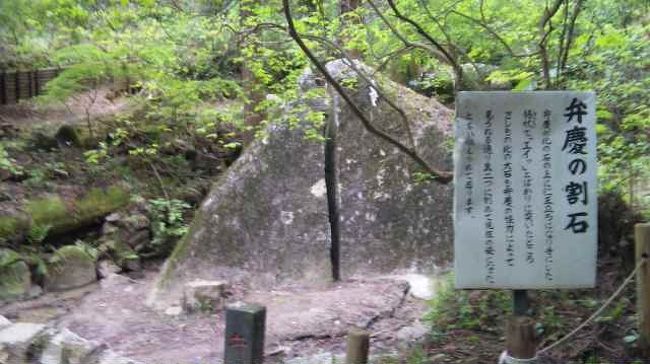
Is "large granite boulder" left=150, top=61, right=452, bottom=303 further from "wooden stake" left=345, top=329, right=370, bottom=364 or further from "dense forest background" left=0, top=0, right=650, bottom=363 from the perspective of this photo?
"wooden stake" left=345, top=329, right=370, bottom=364

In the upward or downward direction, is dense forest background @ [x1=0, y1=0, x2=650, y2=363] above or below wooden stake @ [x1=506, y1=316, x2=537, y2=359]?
above

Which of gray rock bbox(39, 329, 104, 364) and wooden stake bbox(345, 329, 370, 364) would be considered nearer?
wooden stake bbox(345, 329, 370, 364)

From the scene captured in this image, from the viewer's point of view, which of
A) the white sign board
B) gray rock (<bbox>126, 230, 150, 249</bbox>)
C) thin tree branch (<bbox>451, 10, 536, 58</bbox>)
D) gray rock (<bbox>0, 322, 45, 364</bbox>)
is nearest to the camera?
the white sign board

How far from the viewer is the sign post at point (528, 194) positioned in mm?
3592

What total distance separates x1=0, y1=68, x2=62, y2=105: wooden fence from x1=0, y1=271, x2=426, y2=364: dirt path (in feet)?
16.8

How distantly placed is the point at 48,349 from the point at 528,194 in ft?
15.2

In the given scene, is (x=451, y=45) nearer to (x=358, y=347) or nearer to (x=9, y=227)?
(x=358, y=347)

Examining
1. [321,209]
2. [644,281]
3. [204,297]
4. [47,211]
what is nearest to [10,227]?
[47,211]

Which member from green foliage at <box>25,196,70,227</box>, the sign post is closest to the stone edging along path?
green foliage at <box>25,196,70,227</box>

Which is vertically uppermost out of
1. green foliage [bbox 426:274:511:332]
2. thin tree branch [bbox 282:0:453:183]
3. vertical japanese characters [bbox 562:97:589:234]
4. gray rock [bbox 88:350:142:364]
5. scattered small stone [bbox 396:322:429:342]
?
thin tree branch [bbox 282:0:453:183]

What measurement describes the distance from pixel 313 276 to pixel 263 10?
3587 mm

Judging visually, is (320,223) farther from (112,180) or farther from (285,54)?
(112,180)

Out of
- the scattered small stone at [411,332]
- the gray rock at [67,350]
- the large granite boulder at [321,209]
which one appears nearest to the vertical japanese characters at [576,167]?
the scattered small stone at [411,332]

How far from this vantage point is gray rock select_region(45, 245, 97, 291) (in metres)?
8.87
